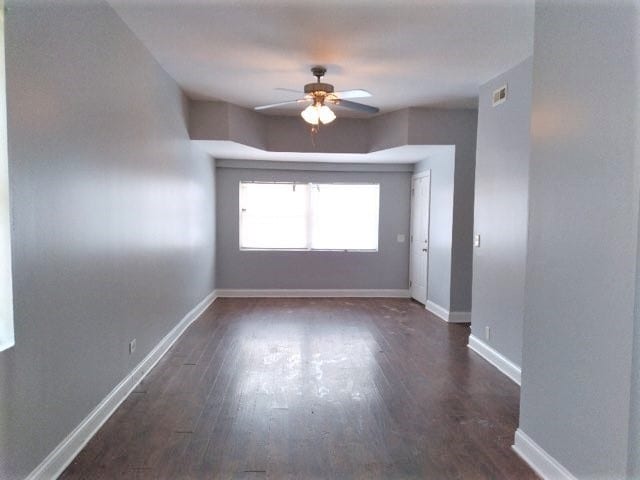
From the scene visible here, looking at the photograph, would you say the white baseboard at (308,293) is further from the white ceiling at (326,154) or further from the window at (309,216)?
the white ceiling at (326,154)

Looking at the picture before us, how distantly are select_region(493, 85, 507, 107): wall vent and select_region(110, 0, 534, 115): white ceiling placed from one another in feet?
0.56

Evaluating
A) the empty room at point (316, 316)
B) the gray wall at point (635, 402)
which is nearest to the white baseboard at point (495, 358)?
the empty room at point (316, 316)

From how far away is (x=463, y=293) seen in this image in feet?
17.9

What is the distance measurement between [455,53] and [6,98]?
320cm

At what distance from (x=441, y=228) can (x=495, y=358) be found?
7.46 ft

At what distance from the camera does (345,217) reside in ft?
23.7

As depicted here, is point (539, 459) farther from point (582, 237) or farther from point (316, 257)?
point (316, 257)

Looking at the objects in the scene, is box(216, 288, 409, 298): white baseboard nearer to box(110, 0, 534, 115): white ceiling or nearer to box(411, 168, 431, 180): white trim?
box(411, 168, 431, 180): white trim

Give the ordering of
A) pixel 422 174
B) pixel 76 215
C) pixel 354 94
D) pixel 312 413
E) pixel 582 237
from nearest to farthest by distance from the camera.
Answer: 1. pixel 582 237
2. pixel 76 215
3. pixel 312 413
4. pixel 354 94
5. pixel 422 174

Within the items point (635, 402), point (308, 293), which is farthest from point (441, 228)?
point (635, 402)

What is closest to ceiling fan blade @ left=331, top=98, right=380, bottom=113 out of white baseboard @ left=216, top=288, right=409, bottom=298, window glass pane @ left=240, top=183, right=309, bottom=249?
window glass pane @ left=240, top=183, right=309, bottom=249

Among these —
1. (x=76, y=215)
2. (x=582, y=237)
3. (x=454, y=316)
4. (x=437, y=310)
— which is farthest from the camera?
(x=437, y=310)

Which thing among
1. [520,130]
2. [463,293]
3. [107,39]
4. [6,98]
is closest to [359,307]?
[463,293]

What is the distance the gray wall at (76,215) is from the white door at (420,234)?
4033 mm
